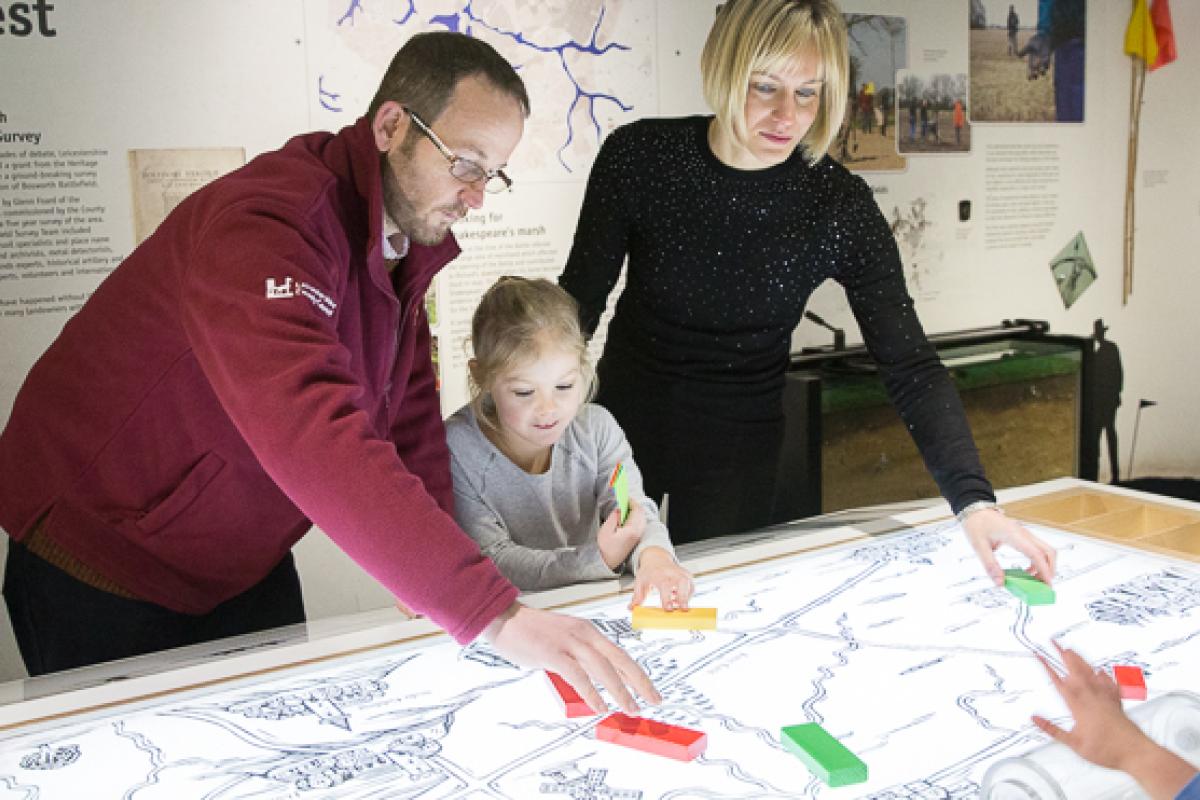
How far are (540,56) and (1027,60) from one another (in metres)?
2.20

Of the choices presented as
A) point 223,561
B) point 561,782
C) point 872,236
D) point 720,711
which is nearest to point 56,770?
point 223,561

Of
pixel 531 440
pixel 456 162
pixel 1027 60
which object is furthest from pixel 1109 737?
pixel 1027 60

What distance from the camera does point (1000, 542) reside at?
1863 mm

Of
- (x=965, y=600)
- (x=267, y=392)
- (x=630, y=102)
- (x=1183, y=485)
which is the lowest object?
(x=1183, y=485)

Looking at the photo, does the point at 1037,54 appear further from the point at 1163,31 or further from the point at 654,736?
the point at 654,736

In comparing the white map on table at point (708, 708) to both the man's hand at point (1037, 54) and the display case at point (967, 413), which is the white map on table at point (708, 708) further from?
the man's hand at point (1037, 54)

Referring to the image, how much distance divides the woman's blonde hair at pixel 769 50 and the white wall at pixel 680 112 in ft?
3.60

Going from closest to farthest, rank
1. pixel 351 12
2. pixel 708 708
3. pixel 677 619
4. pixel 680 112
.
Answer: pixel 708 708 < pixel 677 619 < pixel 351 12 < pixel 680 112

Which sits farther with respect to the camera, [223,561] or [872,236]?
[872,236]

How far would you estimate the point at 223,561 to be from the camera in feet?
5.11

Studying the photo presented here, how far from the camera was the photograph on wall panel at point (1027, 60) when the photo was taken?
4211mm

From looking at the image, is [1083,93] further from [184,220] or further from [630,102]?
[184,220]

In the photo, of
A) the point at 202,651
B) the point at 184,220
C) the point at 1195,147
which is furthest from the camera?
the point at 1195,147

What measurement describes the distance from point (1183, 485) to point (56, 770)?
480 centimetres
